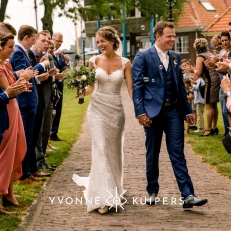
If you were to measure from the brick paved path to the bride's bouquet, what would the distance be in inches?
59.6

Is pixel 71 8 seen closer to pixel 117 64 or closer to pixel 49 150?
pixel 49 150

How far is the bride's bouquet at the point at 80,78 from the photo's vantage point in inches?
334

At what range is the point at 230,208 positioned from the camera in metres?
7.93

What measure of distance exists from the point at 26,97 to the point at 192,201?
3.25 meters

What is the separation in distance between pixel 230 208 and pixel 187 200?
58 cm

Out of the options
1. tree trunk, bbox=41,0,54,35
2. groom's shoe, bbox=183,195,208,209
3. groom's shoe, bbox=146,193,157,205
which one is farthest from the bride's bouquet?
tree trunk, bbox=41,0,54,35

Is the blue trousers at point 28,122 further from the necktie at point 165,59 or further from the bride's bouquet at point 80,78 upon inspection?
the necktie at point 165,59

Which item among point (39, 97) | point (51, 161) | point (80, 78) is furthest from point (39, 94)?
point (80, 78)

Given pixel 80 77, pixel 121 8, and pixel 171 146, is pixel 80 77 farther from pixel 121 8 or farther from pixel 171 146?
pixel 121 8

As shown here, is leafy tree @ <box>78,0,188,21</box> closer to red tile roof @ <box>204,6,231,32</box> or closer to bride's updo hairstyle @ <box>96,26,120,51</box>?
red tile roof @ <box>204,6,231,32</box>

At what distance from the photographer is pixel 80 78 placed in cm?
859

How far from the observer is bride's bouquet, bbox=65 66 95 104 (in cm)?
849

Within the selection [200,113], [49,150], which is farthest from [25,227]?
[200,113]

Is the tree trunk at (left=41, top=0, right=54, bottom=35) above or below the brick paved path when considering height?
above
